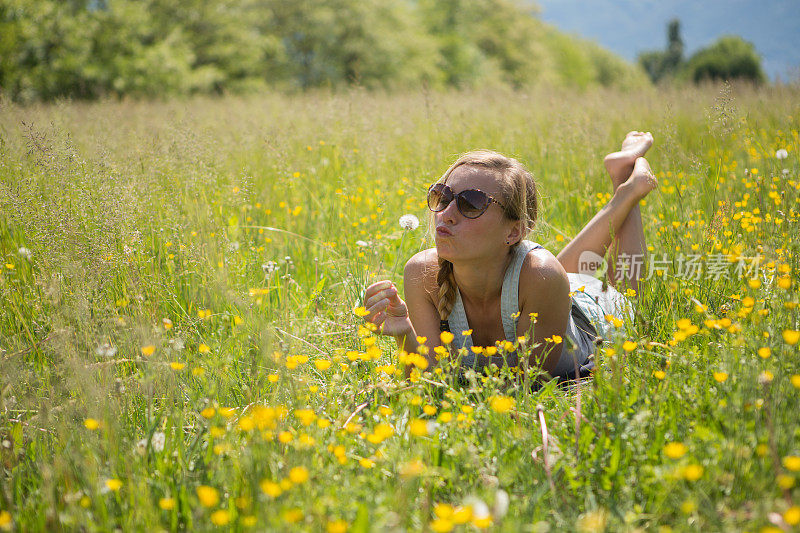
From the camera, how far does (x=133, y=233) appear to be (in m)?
2.48

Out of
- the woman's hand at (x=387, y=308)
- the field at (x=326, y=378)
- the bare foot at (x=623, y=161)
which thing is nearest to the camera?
the field at (x=326, y=378)

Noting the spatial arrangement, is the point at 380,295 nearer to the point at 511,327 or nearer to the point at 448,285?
the point at 448,285

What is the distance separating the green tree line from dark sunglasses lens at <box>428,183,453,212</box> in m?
3.40

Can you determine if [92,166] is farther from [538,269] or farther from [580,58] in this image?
[580,58]

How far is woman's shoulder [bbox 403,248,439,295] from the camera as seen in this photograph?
2.42 meters

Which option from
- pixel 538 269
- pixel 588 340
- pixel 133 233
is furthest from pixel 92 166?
pixel 588 340

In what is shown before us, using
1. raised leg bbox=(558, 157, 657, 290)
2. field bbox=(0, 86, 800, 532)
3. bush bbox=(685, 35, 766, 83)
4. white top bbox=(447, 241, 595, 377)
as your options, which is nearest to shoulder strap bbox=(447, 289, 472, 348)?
white top bbox=(447, 241, 595, 377)

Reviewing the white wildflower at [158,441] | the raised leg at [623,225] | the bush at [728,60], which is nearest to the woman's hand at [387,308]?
the white wildflower at [158,441]

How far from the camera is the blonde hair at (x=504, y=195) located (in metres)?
2.25

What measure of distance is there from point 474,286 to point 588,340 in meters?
0.78

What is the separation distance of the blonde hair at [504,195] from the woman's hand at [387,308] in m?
0.31

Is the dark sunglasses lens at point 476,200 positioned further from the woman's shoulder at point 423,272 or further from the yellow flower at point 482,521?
the yellow flower at point 482,521

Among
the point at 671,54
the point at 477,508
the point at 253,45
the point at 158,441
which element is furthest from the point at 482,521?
the point at 671,54

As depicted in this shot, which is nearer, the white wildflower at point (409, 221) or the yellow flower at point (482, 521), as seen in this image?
the yellow flower at point (482, 521)
